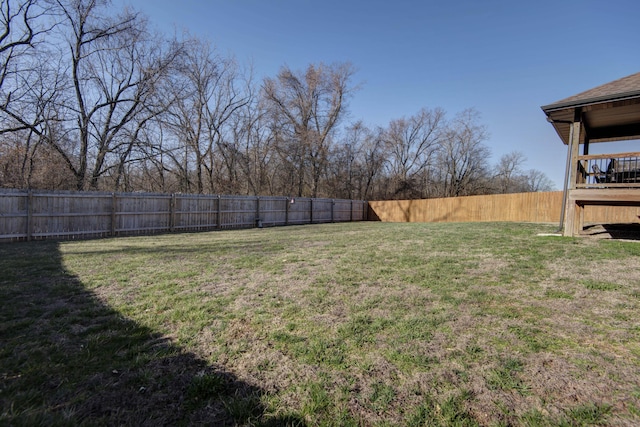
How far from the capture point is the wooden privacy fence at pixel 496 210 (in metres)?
12.3

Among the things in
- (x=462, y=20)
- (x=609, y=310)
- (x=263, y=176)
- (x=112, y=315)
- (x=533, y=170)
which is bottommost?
(x=112, y=315)

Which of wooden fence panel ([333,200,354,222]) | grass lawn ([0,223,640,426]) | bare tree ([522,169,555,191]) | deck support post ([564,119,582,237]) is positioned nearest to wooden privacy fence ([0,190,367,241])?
wooden fence panel ([333,200,354,222])

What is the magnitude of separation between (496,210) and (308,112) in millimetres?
17172

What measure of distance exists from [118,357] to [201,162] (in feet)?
63.6

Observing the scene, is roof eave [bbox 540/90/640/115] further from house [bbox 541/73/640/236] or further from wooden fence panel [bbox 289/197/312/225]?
wooden fence panel [bbox 289/197/312/225]

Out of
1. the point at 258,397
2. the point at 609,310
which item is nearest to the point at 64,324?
the point at 258,397

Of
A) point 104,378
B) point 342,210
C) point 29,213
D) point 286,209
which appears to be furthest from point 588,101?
point 342,210

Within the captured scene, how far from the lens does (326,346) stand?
2.36 meters

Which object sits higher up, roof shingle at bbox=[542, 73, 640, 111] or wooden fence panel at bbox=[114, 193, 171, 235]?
roof shingle at bbox=[542, 73, 640, 111]

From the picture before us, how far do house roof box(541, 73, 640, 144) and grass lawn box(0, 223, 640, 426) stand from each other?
4.08 meters

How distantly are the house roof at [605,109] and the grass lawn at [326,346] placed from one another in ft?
13.4

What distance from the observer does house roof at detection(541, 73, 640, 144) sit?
6.58 meters

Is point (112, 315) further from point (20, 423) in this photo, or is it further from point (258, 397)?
point (258, 397)

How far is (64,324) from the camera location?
2.75 metres
